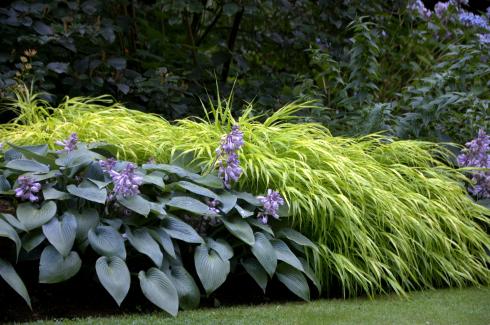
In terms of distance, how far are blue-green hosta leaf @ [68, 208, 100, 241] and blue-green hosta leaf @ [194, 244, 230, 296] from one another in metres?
0.52

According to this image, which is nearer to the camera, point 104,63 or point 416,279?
point 416,279

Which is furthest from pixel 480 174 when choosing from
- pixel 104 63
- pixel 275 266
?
pixel 104 63

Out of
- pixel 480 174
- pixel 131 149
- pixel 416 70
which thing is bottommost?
pixel 131 149

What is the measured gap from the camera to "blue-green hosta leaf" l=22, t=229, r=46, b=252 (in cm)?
298

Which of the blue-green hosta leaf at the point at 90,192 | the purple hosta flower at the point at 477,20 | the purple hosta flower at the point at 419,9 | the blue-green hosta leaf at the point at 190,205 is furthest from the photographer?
the purple hosta flower at the point at 419,9

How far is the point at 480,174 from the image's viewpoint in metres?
4.73

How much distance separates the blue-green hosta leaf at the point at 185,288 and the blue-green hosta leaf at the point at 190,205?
31 cm

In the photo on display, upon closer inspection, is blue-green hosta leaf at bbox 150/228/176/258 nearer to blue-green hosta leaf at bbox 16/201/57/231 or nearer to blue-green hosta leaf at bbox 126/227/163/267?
blue-green hosta leaf at bbox 126/227/163/267

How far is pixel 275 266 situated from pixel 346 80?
3329 millimetres

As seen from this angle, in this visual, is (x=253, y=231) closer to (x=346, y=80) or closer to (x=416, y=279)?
(x=416, y=279)

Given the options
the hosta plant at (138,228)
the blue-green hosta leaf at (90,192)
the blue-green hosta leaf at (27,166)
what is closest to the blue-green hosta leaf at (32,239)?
the hosta plant at (138,228)

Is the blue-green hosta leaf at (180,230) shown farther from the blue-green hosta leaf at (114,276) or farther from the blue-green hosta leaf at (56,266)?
the blue-green hosta leaf at (56,266)

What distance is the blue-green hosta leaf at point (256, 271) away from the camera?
11.2ft

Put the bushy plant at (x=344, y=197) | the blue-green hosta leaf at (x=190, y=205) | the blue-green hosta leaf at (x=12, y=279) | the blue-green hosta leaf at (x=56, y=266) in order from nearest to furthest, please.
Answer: the blue-green hosta leaf at (x=12, y=279)
the blue-green hosta leaf at (x=56, y=266)
the blue-green hosta leaf at (x=190, y=205)
the bushy plant at (x=344, y=197)
